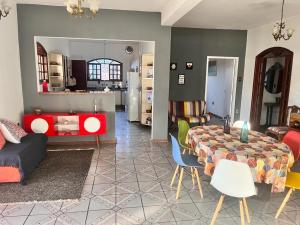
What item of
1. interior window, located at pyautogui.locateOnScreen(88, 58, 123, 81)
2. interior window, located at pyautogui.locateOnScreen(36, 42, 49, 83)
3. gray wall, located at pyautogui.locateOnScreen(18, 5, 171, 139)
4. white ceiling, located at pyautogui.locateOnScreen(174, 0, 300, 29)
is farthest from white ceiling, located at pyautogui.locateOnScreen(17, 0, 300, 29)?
interior window, located at pyautogui.locateOnScreen(88, 58, 123, 81)

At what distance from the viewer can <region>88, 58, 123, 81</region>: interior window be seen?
9898 mm

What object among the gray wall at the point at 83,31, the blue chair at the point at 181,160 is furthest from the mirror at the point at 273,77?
the blue chair at the point at 181,160

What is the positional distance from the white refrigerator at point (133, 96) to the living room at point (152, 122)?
44mm

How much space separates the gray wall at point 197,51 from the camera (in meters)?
6.11

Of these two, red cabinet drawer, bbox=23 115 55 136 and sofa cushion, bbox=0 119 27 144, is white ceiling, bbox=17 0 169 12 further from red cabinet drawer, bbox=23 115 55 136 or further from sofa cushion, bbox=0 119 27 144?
sofa cushion, bbox=0 119 27 144

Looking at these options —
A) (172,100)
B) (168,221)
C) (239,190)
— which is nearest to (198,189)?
(168,221)

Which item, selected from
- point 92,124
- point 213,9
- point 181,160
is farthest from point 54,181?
point 213,9

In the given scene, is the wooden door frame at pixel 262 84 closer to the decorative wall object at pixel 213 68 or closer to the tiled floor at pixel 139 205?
the decorative wall object at pixel 213 68

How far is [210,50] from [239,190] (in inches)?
191

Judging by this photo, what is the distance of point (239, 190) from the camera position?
6.84ft

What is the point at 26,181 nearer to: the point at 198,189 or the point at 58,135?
the point at 58,135

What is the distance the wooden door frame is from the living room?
26 mm

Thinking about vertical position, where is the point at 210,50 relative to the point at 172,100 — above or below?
above

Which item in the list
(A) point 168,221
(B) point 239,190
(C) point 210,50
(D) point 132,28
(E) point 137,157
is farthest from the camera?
(C) point 210,50
